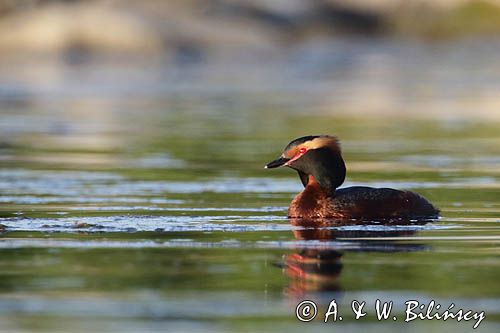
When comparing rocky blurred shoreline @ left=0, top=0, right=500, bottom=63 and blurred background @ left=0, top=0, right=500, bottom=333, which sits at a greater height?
rocky blurred shoreline @ left=0, top=0, right=500, bottom=63

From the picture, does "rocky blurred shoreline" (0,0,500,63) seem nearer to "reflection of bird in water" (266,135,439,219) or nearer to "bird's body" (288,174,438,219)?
"reflection of bird in water" (266,135,439,219)

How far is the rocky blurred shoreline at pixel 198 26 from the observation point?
161ft

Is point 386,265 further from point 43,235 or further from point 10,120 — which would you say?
point 10,120

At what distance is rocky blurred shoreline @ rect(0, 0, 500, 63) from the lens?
4897 centimetres

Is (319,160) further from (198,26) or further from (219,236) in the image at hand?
(198,26)

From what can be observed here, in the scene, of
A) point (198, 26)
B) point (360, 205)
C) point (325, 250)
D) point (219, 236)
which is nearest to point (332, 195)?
point (360, 205)

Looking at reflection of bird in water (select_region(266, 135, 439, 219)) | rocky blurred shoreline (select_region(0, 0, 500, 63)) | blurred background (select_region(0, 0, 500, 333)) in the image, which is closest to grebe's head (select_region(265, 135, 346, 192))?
reflection of bird in water (select_region(266, 135, 439, 219))

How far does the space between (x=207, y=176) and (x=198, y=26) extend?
34.8m

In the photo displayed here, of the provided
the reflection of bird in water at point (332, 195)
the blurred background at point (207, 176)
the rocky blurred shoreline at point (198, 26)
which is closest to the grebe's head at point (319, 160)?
the reflection of bird in water at point (332, 195)

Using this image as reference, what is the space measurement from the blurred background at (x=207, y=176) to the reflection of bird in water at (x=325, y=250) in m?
0.02

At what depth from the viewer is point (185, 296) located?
921cm

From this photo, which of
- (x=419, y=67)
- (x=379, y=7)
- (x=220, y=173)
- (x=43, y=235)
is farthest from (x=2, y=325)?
(x=379, y=7)

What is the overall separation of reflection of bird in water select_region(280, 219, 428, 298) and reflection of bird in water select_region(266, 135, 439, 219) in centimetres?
Result: 20

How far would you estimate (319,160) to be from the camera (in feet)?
43.7
